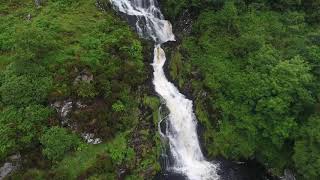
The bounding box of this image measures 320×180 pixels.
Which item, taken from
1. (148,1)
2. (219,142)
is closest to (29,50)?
(148,1)

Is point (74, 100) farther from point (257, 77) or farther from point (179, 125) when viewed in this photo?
point (257, 77)

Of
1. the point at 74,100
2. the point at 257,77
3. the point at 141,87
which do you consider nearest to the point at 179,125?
the point at 141,87

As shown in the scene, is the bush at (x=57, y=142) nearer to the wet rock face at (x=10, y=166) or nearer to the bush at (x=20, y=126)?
the bush at (x=20, y=126)

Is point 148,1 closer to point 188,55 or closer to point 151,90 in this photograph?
point 188,55

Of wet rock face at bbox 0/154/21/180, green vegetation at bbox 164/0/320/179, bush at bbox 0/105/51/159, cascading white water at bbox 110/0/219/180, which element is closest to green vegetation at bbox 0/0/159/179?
bush at bbox 0/105/51/159

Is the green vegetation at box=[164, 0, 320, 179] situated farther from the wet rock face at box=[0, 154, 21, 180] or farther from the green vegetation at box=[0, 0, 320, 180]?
the wet rock face at box=[0, 154, 21, 180]
